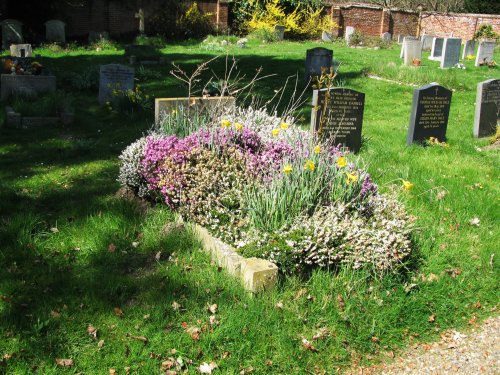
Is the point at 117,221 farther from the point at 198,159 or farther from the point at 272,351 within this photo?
the point at 272,351

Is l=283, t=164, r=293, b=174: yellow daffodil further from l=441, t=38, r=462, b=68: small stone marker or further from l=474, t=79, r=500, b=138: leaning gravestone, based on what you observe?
l=441, t=38, r=462, b=68: small stone marker

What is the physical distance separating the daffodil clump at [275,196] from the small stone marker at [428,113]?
144 inches

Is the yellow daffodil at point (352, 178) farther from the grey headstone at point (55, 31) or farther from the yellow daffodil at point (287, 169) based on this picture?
the grey headstone at point (55, 31)

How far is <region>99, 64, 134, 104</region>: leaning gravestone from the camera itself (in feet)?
37.8

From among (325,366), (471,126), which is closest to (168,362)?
(325,366)

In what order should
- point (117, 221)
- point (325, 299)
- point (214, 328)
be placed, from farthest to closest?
point (117, 221)
point (325, 299)
point (214, 328)

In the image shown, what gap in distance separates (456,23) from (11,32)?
28825mm

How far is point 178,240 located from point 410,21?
1469 inches

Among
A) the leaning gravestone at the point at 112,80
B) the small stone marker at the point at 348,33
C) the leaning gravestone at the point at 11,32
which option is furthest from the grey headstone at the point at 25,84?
the small stone marker at the point at 348,33

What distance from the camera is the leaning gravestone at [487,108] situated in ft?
33.5

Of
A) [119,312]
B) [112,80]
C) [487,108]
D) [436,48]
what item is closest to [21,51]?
[112,80]

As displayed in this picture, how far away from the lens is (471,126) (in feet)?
36.9

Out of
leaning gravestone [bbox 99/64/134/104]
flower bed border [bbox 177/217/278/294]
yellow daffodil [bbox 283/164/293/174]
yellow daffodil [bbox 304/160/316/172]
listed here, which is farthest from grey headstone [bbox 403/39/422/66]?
flower bed border [bbox 177/217/278/294]

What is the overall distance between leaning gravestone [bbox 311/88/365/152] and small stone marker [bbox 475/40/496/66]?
610 inches
